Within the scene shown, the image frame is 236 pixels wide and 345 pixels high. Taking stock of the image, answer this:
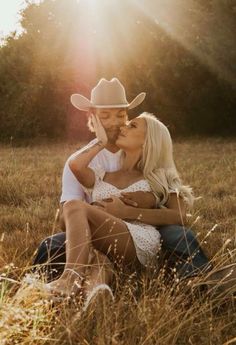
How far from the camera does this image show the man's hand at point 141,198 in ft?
14.6

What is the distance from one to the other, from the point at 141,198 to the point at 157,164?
0.31 meters

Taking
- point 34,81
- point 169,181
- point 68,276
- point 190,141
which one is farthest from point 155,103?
point 68,276

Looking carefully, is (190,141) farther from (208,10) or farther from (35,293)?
(35,293)

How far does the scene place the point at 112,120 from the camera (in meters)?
4.76

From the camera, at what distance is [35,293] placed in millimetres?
3023

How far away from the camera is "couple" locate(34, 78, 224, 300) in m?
3.92

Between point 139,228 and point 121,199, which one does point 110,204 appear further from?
point 139,228

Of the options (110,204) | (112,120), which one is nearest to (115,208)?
(110,204)

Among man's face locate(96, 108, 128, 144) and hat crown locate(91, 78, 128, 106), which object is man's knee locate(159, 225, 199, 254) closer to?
man's face locate(96, 108, 128, 144)

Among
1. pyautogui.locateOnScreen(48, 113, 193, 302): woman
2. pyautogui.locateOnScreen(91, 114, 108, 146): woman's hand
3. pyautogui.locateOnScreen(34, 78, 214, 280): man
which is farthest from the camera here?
pyautogui.locateOnScreen(91, 114, 108, 146): woman's hand

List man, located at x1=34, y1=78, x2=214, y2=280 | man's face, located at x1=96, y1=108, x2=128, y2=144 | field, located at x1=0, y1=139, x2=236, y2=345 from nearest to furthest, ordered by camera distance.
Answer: field, located at x1=0, y1=139, x2=236, y2=345, man, located at x1=34, y1=78, x2=214, y2=280, man's face, located at x1=96, y1=108, x2=128, y2=144

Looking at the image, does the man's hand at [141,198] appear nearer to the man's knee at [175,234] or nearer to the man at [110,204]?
the man at [110,204]

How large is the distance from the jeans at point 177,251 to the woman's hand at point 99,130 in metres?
0.70

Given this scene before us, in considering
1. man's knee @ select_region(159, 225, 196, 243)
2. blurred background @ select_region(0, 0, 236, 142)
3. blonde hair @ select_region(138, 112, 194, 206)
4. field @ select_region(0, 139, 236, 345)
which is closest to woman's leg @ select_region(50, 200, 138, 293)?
field @ select_region(0, 139, 236, 345)
